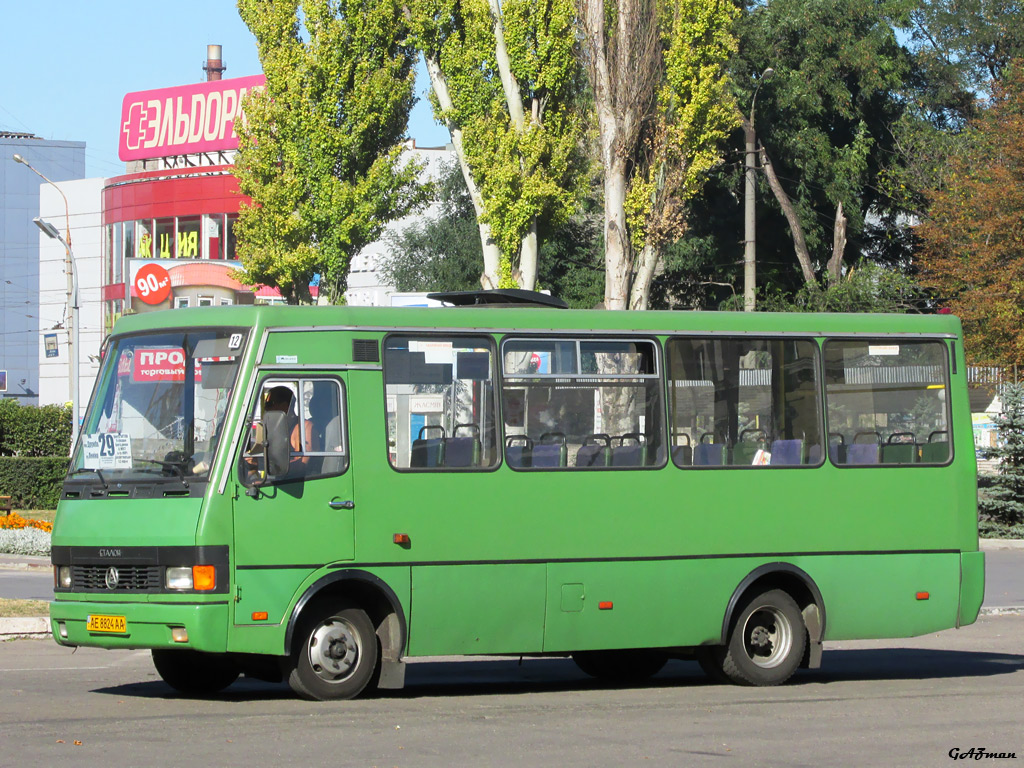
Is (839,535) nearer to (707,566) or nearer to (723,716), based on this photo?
Answer: (707,566)

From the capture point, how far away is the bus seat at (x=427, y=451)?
1089 centimetres

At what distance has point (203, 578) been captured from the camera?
9.96 metres

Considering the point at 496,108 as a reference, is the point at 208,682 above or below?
below

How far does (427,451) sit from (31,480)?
30.1 m

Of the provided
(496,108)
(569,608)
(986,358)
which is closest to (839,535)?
(569,608)

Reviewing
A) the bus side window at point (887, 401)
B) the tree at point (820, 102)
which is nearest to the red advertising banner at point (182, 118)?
the tree at point (820, 102)

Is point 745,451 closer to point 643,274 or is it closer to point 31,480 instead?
point 643,274

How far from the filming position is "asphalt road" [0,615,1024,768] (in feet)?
27.6

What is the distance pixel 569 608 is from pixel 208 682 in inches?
109

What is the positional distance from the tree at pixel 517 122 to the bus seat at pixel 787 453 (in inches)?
859

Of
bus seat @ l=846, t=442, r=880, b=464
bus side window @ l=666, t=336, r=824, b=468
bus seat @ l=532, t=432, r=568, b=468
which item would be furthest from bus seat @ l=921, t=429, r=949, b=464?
bus seat @ l=532, t=432, r=568, b=468

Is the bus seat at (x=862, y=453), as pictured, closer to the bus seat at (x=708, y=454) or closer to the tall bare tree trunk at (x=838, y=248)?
the bus seat at (x=708, y=454)

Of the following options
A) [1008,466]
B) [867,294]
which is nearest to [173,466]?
[1008,466]

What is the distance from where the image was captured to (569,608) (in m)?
11.2
